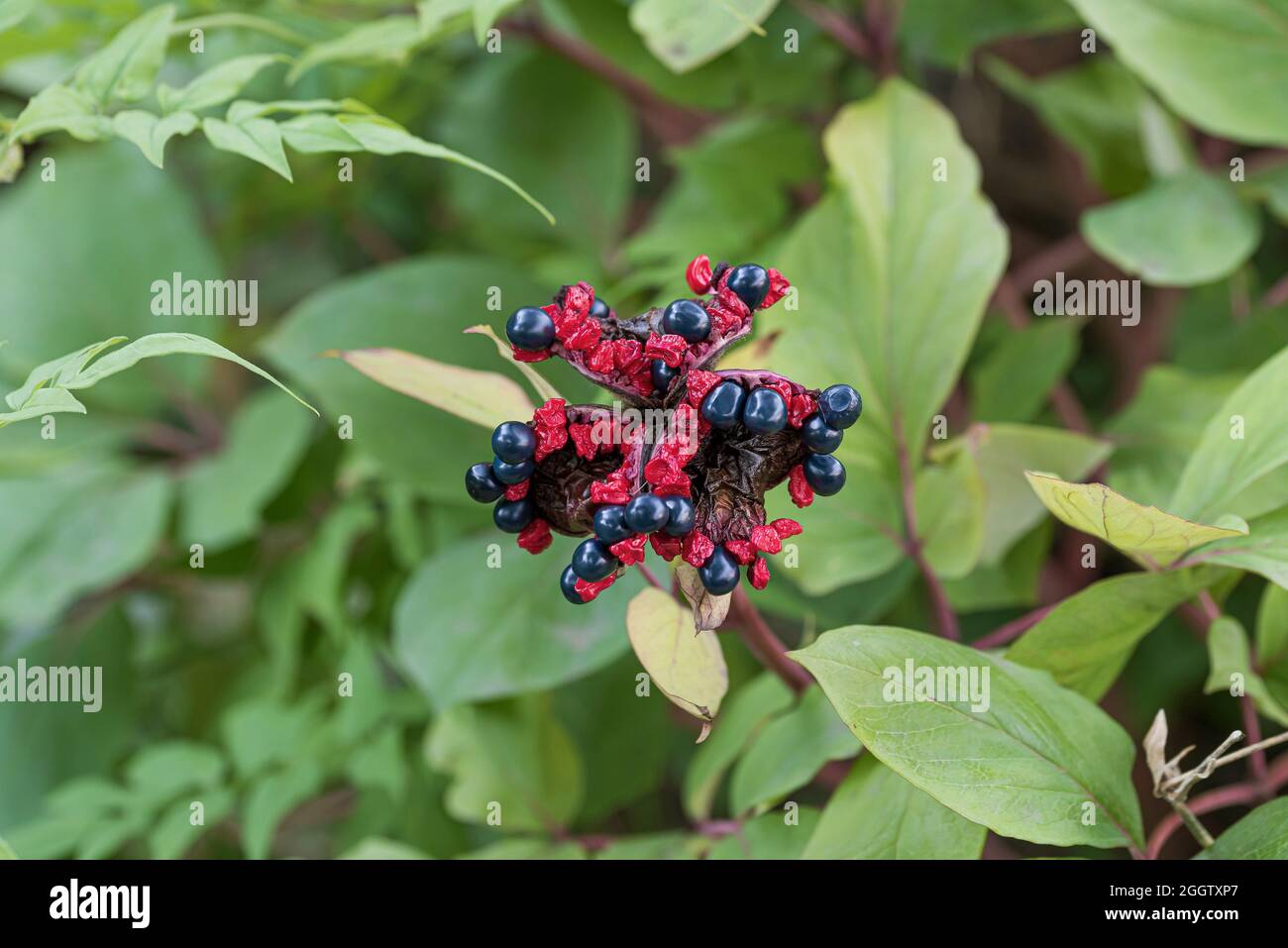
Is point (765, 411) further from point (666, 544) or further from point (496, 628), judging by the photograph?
point (496, 628)

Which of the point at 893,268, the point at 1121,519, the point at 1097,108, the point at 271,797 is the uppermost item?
the point at 1097,108

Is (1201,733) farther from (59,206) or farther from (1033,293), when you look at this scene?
(59,206)

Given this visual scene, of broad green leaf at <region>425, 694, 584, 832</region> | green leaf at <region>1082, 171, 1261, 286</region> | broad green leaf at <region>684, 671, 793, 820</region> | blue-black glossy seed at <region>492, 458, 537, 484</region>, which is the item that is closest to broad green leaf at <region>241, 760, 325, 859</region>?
broad green leaf at <region>425, 694, 584, 832</region>

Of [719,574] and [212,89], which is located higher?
[212,89]

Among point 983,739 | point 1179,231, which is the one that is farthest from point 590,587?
point 1179,231

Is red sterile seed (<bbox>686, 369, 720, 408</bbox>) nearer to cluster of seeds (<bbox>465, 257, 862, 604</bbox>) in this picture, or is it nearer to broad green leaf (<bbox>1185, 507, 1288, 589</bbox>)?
cluster of seeds (<bbox>465, 257, 862, 604</bbox>)

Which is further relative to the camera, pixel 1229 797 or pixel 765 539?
pixel 1229 797

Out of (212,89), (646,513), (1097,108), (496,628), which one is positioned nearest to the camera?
(646,513)
